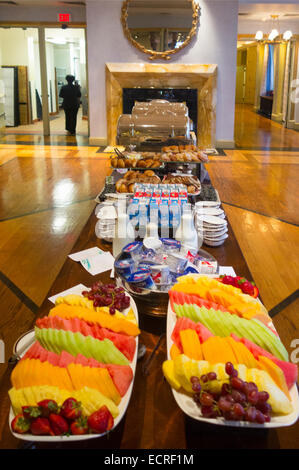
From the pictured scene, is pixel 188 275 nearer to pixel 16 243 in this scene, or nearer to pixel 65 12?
pixel 16 243

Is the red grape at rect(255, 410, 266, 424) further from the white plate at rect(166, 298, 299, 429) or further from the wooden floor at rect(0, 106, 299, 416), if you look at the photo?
the wooden floor at rect(0, 106, 299, 416)

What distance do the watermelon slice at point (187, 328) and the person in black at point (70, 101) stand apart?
370 inches

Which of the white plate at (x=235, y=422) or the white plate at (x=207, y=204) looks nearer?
the white plate at (x=235, y=422)

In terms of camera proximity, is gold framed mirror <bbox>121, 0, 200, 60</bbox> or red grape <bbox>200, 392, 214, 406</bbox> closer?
red grape <bbox>200, 392, 214, 406</bbox>

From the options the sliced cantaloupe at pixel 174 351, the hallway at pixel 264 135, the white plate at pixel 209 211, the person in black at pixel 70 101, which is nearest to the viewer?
the sliced cantaloupe at pixel 174 351

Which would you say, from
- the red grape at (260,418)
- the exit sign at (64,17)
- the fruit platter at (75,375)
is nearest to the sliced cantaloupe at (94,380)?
the fruit platter at (75,375)

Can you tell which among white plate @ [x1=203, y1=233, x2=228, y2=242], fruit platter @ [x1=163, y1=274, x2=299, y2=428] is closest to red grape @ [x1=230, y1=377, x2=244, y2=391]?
fruit platter @ [x1=163, y1=274, x2=299, y2=428]

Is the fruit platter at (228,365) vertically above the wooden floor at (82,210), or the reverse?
the fruit platter at (228,365)

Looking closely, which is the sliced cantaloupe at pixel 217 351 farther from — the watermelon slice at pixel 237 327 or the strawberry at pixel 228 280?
the strawberry at pixel 228 280

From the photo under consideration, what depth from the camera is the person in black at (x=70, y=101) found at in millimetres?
10023

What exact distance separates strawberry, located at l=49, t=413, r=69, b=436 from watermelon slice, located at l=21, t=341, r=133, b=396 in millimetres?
150

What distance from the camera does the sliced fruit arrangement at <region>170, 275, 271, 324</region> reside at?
51.8 inches

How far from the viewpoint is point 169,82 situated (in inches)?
321

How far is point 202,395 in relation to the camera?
101 centimetres
